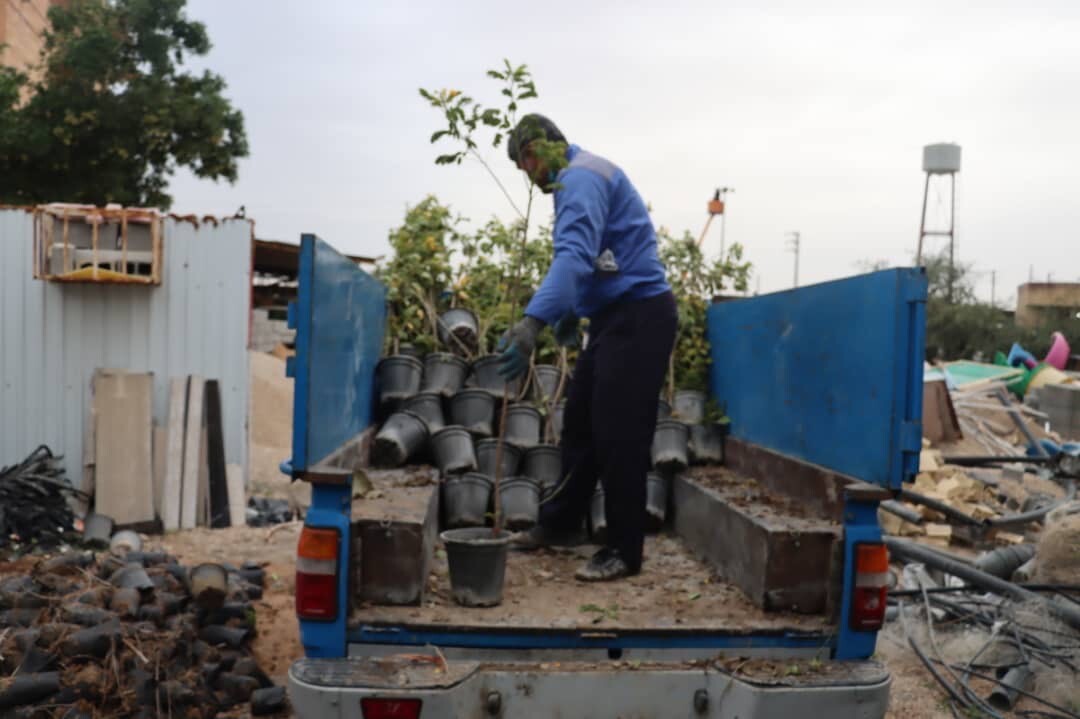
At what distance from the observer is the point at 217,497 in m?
7.65

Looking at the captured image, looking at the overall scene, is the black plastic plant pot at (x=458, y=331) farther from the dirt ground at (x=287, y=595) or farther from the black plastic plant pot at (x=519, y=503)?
the dirt ground at (x=287, y=595)

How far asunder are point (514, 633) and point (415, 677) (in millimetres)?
384

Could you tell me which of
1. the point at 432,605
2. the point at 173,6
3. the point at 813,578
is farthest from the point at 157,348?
the point at 173,6

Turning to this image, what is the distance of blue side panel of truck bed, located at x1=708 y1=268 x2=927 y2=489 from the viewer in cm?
277

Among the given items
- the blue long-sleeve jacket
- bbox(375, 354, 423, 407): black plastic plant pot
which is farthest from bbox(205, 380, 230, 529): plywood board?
the blue long-sleeve jacket

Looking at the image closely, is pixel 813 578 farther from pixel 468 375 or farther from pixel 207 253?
pixel 207 253

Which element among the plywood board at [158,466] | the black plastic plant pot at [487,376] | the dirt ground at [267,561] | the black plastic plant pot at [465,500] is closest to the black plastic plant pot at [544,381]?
the black plastic plant pot at [487,376]

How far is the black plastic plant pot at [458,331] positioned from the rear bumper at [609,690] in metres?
2.83

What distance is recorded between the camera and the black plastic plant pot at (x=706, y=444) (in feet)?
14.7

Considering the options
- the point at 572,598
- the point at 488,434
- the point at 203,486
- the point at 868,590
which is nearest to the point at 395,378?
the point at 488,434

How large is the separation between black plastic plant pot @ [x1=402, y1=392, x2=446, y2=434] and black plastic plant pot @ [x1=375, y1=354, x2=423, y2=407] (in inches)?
2.6

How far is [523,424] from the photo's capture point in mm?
4605

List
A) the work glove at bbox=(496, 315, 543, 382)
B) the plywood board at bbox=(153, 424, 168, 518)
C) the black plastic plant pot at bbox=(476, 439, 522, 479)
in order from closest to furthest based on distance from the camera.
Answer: the work glove at bbox=(496, 315, 543, 382), the black plastic plant pot at bbox=(476, 439, 522, 479), the plywood board at bbox=(153, 424, 168, 518)

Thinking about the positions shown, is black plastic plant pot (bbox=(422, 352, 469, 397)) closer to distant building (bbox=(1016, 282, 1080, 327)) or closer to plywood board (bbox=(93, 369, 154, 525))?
plywood board (bbox=(93, 369, 154, 525))
